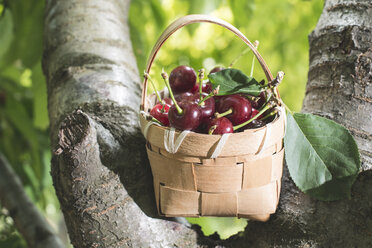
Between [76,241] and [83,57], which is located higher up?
[83,57]

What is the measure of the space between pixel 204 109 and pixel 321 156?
233 mm

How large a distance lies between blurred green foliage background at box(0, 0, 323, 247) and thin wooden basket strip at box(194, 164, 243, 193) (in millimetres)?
427

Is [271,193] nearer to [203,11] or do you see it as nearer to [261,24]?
[203,11]

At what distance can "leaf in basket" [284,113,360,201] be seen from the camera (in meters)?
0.63

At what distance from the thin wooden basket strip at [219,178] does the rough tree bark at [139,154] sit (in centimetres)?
14

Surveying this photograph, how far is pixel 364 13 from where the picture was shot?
791 mm

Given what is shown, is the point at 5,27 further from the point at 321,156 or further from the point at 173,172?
the point at 321,156

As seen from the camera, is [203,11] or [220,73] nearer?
[220,73]

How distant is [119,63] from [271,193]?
512mm

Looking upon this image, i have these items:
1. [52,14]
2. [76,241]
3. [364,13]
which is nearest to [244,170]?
[76,241]

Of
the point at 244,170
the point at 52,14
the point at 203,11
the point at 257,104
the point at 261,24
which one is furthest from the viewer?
the point at 261,24

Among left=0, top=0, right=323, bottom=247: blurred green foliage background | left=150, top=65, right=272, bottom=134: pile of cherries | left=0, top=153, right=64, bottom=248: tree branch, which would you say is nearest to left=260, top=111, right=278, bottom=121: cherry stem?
left=150, top=65, right=272, bottom=134: pile of cherries

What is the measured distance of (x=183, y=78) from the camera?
785 millimetres

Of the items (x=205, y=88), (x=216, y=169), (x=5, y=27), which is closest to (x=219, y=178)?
(x=216, y=169)
